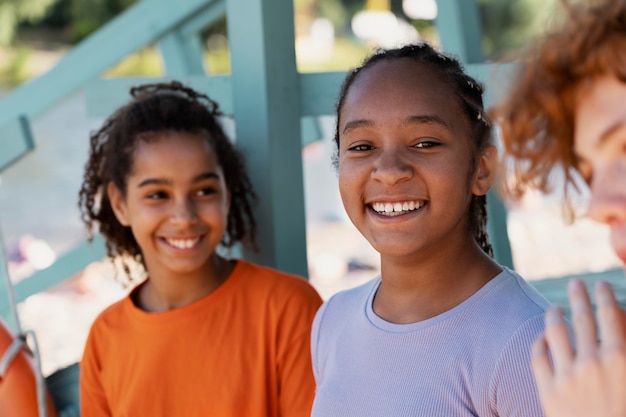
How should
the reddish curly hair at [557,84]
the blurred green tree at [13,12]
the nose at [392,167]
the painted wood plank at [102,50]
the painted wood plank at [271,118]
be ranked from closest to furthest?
1. the reddish curly hair at [557,84]
2. the nose at [392,167]
3. the painted wood plank at [271,118]
4. the painted wood plank at [102,50]
5. the blurred green tree at [13,12]

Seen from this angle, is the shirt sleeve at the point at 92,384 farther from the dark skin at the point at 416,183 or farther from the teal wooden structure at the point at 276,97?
the dark skin at the point at 416,183

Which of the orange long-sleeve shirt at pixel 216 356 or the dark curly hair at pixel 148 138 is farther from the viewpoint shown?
the dark curly hair at pixel 148 138

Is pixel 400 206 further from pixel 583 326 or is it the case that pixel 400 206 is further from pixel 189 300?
pixel 189 300

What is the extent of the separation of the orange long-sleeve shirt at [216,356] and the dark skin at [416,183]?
38 cm

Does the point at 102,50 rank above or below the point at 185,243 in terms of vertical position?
above

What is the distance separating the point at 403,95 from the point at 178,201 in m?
0.62

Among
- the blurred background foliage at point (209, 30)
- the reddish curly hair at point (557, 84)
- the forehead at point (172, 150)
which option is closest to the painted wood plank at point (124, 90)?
the forehead at point (172, 150)

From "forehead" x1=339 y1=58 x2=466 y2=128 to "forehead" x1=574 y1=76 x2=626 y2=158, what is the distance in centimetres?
53

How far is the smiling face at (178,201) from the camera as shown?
1.74 metres

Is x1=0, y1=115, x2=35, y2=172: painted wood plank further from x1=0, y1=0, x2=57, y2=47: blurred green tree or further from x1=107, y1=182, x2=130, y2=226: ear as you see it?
x1=0, y1=0, x2=57, y2=47: blurred green tree

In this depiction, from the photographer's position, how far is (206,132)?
183 cm

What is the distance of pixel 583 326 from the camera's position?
75cm

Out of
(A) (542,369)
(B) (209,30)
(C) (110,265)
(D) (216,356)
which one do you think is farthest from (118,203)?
(B) (209,30)

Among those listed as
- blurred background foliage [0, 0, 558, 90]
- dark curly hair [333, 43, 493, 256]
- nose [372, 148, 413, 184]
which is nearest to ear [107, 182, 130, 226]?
dark curly hair [333, 43, 493, 256]
